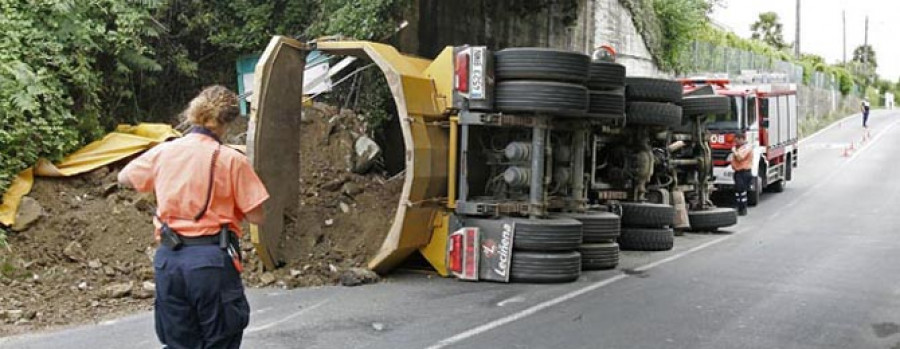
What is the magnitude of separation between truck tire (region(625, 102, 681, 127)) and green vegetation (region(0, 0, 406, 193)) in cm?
376

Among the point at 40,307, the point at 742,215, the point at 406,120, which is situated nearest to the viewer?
the point at 40,307

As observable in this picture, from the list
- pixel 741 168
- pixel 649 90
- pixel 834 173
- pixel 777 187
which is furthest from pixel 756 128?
pixel 834 173

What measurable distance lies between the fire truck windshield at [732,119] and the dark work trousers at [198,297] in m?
16.9

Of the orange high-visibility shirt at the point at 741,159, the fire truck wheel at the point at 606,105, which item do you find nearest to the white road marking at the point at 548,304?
the fire truck wheel at the point at 606,105

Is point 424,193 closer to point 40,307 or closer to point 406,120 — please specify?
point 406,120

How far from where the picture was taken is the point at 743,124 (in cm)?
2003

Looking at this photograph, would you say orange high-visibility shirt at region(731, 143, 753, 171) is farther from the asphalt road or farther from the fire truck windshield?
the asphalt road

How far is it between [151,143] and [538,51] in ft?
15.5

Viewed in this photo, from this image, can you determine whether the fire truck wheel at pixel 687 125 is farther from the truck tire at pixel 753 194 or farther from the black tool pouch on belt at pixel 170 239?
the black tool pouch on belt at pixel 170 239

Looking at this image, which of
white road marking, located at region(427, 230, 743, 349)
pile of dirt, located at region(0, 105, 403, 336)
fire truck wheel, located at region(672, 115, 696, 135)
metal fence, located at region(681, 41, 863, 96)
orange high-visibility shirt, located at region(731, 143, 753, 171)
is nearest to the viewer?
white road marking, located at region(427, 230, 743, 349)

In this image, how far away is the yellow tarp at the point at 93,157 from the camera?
937cm

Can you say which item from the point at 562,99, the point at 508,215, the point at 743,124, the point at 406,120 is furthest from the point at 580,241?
the point at 743,124

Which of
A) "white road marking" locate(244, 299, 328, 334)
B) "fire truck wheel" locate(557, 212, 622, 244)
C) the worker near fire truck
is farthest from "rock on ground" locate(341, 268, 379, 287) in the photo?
the worker near fire truck

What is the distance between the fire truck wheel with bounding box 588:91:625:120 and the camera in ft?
34.3
